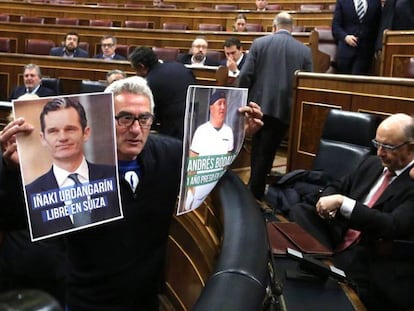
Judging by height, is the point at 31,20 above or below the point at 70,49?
above

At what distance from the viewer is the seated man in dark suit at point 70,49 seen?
6391 mm

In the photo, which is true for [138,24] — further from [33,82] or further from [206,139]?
[206,139]

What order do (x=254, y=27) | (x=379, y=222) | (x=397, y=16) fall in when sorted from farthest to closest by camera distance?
(x=254, y=27) < (x=397, y=16) < (x=379, y=222)

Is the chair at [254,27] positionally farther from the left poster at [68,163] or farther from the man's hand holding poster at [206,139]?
the left poster at [68,163]

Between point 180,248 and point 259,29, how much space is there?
5465mm

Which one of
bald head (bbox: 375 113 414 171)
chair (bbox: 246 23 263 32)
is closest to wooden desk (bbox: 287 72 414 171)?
bald head (bbox: 375 113 414 171)

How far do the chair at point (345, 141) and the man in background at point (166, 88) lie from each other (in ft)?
2.85

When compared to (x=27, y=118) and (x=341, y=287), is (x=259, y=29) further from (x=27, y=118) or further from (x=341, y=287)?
(x=27, y=118)

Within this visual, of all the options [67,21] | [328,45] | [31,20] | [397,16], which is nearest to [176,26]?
[67,21]

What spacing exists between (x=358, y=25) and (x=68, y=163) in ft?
14.0

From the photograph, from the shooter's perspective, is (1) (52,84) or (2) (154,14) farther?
(2) (154,14)

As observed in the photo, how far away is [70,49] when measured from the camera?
6426mm

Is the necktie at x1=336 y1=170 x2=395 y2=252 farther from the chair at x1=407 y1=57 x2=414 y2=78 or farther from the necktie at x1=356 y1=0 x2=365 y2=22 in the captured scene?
the necktie at x1=356 y1=0 x2=365 y2=22

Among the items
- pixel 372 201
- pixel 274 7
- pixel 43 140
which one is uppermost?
pixel 274 7
